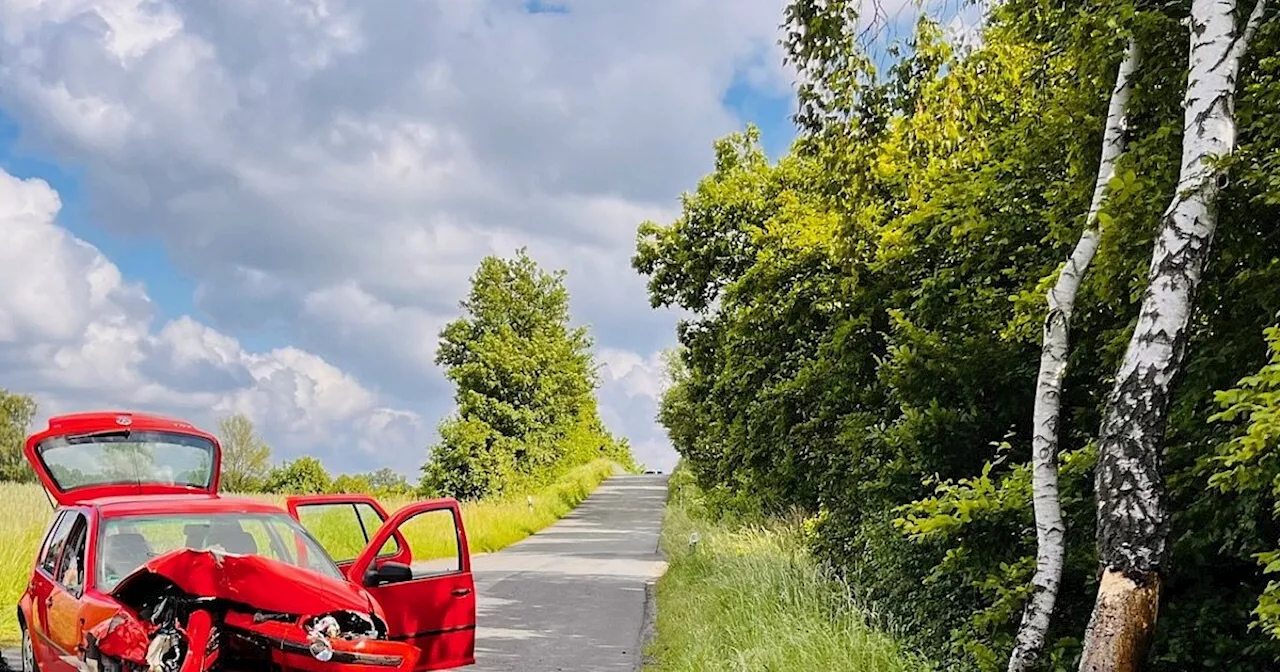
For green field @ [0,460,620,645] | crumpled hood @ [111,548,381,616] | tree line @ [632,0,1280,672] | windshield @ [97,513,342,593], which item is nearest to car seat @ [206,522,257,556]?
windshield @ [97,513,342,593]

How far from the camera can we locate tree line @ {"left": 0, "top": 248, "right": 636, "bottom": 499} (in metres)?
47.5

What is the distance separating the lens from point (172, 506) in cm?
722

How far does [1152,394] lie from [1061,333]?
3.41 feet

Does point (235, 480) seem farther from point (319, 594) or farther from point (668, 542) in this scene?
point (319, 594)

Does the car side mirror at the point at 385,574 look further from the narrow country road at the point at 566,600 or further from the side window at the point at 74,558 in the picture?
the narrow country road at the point at 566,600

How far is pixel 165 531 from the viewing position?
294 inches

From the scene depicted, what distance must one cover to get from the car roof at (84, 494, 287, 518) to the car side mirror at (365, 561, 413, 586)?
113cm

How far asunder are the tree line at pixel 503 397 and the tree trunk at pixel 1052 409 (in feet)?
130

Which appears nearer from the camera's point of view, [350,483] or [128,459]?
[128,459]

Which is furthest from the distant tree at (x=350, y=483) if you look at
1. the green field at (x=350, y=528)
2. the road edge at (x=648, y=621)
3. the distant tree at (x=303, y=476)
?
the road edge at (x=648, y=621)

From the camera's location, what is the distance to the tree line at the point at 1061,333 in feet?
17.1

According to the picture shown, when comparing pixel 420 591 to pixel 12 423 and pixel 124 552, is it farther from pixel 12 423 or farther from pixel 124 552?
pixel 12 423

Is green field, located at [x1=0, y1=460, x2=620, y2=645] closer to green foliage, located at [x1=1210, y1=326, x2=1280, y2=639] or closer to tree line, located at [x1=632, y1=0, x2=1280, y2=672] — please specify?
tree line, located at [x1=632, y1=0, x2=1280, y2=672]

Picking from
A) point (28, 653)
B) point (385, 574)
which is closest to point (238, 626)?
point (385, 574)
